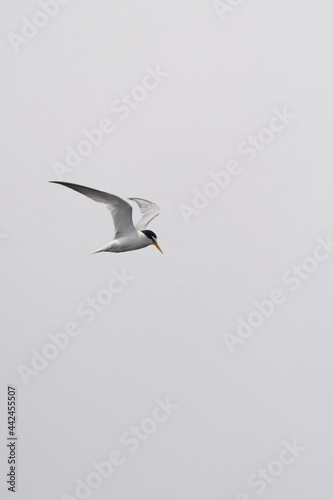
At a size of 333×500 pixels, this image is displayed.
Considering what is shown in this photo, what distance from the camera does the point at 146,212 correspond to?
6.30 metres

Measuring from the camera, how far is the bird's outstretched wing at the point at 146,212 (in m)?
6.20

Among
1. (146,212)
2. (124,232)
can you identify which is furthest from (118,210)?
(146,212)

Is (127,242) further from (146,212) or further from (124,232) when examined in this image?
(146,212)

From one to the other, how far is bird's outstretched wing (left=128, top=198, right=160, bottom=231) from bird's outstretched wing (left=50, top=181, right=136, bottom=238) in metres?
0.31

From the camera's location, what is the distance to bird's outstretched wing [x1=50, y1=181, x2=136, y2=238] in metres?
Answer: 5.57

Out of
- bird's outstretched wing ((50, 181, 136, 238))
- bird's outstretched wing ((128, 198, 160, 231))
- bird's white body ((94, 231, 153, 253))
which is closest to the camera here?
bird's outstretched wing ((50, 181, 136, 238))

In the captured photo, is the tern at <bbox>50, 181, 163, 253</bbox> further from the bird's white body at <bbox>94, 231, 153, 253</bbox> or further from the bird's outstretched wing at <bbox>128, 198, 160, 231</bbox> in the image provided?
the bird's outstretched wing at <bbox>128, 198, 160, 231</bbox>

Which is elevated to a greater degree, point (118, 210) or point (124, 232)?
point (118, 210)

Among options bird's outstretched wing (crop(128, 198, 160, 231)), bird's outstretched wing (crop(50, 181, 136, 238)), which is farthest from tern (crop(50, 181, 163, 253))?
bird's outstretched wing (crop(128, 198, 160, 231))

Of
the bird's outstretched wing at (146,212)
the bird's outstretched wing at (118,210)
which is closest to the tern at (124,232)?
the bird's outstretched wing at (118,210)

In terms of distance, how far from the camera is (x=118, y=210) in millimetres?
5762

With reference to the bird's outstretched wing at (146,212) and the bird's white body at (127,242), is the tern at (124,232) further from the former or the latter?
the bird's outstretched wing at (146,212)

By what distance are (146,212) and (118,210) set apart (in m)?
0.56

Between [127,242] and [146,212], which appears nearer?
[127,242]
